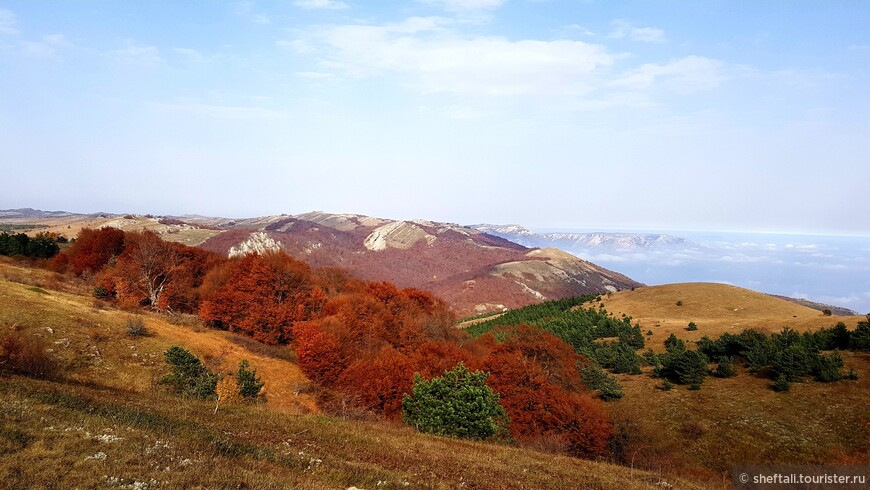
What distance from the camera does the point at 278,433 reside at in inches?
640

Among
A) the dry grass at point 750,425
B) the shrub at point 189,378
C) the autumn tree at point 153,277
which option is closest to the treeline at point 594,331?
the dry grass at point 750,425

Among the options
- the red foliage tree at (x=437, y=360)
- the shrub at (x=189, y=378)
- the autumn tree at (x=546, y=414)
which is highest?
the shrub at (x=189, y=378)

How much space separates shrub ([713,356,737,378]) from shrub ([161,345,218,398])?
4963cm

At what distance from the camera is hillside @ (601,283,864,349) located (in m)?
61.8

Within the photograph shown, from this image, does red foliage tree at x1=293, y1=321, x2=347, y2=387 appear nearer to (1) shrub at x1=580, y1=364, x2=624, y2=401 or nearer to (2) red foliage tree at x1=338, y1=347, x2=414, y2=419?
(2) red foliage tree at x1=338, y1=347, x2=414, y2=419

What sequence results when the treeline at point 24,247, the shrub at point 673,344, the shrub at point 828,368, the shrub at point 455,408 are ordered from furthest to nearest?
the treeline at point 24,247 < the shrub at point 673,344 < the shrub at point 828,368 < the shrub at point 455,408

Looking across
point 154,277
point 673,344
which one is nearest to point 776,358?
point 673,344

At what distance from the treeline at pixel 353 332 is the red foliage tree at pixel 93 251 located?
0.63 feet

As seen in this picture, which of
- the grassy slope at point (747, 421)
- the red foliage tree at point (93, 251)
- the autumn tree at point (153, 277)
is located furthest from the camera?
the red foliage tree at point (93, 251)

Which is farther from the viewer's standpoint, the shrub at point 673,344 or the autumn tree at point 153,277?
the autumn tree at point 153,277

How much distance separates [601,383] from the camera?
158 ft

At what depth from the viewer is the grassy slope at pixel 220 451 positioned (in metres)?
9.23

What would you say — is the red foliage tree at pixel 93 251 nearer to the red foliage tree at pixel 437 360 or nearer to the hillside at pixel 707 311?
the red foliage tree at pixel 437 360

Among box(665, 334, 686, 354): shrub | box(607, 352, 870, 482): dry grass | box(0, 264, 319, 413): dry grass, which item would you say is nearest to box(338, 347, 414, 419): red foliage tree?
box(0, 264, 319, 413): dry grass
